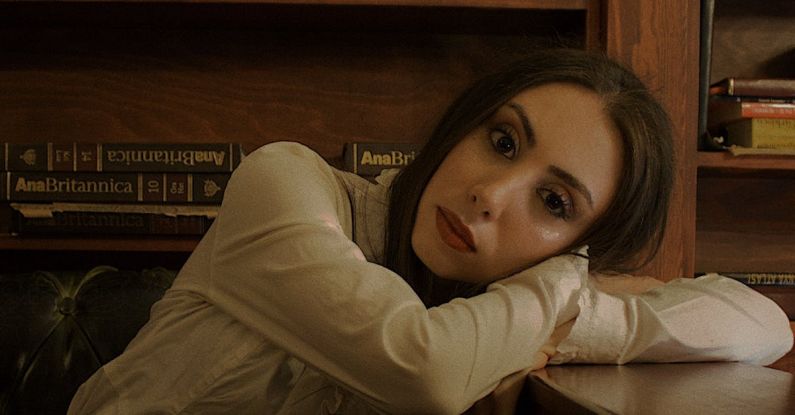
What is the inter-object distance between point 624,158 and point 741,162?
2.14 ft

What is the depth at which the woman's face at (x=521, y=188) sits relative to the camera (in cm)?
85

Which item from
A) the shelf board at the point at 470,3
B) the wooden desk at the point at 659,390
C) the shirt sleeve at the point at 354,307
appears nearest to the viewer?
the wooden desk at the point at 659,390

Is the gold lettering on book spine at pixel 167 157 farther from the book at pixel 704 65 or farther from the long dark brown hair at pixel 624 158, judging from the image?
the book at pixel 704 65

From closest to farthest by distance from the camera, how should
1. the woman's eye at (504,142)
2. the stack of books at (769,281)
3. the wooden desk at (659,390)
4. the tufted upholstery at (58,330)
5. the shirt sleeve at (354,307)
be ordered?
the wooden desk at (659,390), the shirt sleeve at (354,307), the woman's eye at (504,142), the tufted upholstery at (58,330), the stack of books at (769,281)

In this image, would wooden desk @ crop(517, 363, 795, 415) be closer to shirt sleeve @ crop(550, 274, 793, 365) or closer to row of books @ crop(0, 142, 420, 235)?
shirt sleeve @ crop(550, 274, 793, 365)

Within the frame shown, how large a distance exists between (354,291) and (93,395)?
43 centimetres

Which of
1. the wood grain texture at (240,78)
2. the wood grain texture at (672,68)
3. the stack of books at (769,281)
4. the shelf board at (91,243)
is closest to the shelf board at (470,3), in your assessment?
the wood grain texture at (672,68)

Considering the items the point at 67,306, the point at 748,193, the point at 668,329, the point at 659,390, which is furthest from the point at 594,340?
the point at 748,193

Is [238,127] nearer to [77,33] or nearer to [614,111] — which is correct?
[77,33]

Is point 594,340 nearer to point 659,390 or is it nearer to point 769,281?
point 659,390

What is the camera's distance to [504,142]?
89 centimetres

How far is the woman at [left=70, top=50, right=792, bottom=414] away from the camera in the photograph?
0.68 meters

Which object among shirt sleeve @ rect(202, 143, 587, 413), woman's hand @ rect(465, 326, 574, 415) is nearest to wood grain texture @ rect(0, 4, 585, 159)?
shirt sleeve @ rect(202, 143, 587, 413)

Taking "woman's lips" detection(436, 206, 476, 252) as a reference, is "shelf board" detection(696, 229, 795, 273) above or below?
below
